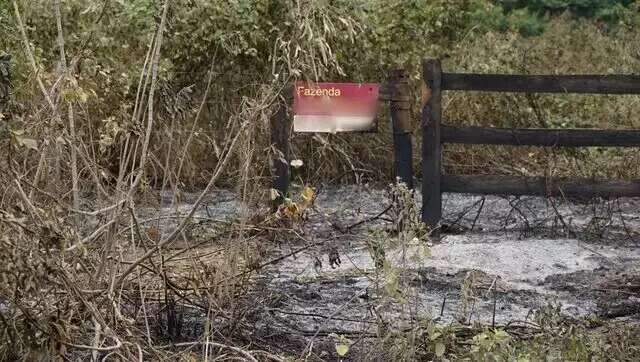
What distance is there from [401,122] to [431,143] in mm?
318

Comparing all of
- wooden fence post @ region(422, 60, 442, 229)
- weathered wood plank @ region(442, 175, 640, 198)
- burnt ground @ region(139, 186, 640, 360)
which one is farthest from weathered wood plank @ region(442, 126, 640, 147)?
burnt ground @ region(139, 186, 640, 360)

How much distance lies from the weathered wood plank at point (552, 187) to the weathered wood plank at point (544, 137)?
0.92 feet

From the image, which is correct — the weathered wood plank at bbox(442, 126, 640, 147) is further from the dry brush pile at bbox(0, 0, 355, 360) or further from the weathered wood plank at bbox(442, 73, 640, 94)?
the dry brush pile at bbox(0, 0, 355, 360)

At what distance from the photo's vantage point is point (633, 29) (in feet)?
50.7

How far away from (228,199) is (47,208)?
5073mm

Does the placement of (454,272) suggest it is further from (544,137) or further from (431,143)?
(544,137)

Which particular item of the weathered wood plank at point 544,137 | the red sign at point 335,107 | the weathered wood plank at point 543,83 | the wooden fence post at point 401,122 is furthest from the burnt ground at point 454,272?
the weathered wood plank at point 543,83

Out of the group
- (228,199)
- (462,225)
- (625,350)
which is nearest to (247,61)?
(228,199)

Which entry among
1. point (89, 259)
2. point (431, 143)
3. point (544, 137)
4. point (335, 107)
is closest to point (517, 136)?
point (544, 137)

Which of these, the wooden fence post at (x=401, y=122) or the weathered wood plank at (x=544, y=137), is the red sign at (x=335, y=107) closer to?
the wooden fence post at (x=401, y=122)

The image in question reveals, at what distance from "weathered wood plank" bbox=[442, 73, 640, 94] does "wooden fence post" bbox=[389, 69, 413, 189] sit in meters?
0.34

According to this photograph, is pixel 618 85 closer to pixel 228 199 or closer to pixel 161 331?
pixel 228 199

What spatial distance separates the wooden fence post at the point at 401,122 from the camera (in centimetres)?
878

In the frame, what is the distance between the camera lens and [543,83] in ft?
28.4
